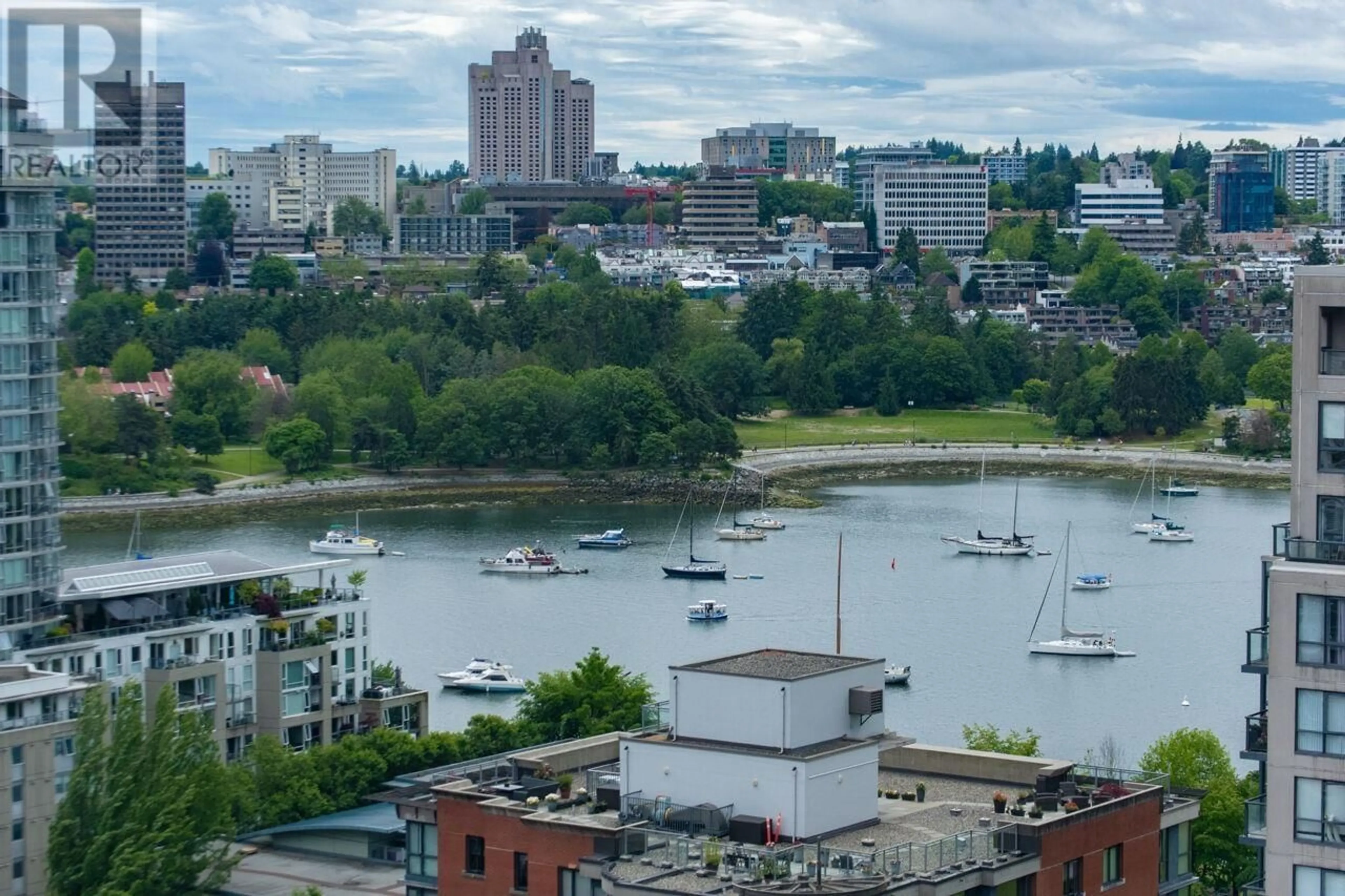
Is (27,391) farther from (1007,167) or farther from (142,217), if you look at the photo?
(1007,167)

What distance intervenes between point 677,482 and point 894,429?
11730mm

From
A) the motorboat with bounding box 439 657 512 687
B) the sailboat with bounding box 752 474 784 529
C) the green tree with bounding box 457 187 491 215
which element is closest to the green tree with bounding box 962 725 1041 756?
the motorboat with bounding box 439 657 512 687

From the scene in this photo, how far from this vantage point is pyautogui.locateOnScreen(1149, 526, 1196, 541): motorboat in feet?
166

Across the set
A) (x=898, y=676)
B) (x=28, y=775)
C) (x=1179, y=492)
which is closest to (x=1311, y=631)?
(x=28, y=775)

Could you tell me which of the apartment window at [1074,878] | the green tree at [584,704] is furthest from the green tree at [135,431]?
the apartment window at [1074,878]

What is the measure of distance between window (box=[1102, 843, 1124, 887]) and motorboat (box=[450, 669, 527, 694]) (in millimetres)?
20555

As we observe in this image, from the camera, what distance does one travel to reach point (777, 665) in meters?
13.8

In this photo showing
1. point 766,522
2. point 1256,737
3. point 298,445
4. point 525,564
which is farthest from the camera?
point 298,445

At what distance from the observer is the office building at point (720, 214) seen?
121750 millimetres

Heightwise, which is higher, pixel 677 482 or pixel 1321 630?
pixel 1321 630

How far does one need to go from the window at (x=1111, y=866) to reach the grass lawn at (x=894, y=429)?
50.7 meters

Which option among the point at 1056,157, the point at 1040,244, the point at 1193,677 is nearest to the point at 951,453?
the point at 1193,677

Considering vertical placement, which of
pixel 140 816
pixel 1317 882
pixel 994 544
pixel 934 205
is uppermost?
pixel 934 205

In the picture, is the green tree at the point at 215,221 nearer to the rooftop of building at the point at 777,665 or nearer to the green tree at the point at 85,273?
the green tree at the point at 85,273
